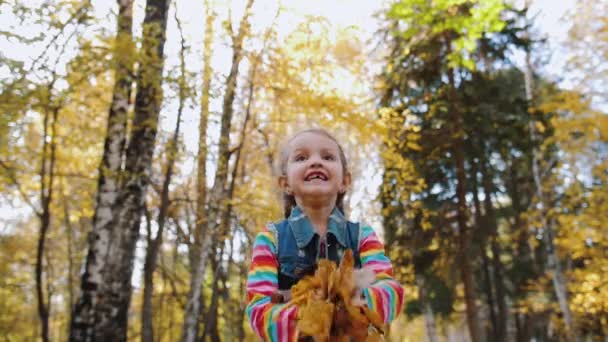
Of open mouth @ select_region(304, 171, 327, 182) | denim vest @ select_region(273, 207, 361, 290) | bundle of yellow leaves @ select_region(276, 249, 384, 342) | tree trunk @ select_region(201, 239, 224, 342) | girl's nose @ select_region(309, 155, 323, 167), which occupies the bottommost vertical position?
tree trunk @ select_region(201, 239, 224, 342)

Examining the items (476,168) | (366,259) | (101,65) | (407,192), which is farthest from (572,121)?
(366,259)

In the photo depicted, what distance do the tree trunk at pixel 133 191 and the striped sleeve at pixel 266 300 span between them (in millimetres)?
4114

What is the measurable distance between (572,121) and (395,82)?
12.8 feet

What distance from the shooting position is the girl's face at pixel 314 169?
5.70 feet

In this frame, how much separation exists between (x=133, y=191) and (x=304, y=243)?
15.4 feet

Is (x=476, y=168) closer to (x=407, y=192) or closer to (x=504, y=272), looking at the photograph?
(x=407, y=192)

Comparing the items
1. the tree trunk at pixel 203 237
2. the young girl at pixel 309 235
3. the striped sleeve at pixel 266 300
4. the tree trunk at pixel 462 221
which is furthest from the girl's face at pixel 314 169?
the tree trunk at pixel 462 221

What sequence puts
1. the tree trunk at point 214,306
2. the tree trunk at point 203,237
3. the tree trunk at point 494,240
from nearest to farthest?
the tree trunk at point 203,237, the tree trunk at point 214,306, the tree trunk at point 494,240

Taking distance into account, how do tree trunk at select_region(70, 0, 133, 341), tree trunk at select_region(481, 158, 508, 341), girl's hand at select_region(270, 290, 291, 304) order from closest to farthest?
girl's hand at select_region(270, 290, 291, 304)
tree trunk at select_region(70, 0, 133, 341)
tree trunk at select_region(481, 158, 508, 341)

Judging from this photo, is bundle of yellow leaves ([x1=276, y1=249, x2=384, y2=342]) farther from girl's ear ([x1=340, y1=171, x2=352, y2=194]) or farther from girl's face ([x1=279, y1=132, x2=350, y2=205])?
girl's ear ([x1=340, y1=171, x2=352, y2=194])

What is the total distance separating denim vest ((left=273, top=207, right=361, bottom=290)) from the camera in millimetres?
1653

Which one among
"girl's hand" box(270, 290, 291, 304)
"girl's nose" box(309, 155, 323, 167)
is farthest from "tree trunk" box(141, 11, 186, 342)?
"girl's hand" box(270, 290, 291, 304)

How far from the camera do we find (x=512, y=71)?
17.3 m

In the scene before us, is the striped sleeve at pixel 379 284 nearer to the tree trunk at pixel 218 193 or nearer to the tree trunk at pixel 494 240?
the tree trunk at pixel 218 193
